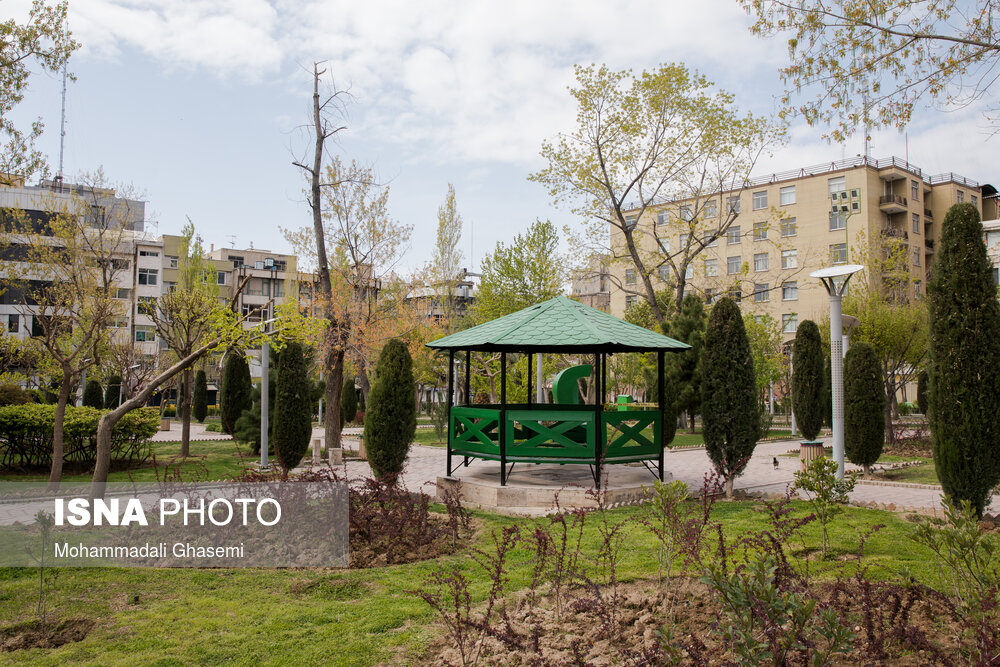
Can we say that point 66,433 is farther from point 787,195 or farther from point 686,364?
point 787,195

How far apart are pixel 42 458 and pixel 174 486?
721 cm

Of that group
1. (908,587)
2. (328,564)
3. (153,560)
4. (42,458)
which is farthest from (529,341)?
(42,458)

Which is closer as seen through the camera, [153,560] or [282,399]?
[153,560]

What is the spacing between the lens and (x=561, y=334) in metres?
9.92

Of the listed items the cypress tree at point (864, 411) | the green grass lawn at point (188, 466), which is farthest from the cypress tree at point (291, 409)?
the cypress tree at point (864, 411)

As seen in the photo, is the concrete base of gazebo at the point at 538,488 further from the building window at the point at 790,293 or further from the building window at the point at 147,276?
the building window at the point at 147,276

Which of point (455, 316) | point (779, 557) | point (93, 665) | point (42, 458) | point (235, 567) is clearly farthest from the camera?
point (455, 316)

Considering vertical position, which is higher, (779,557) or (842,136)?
(842,136)

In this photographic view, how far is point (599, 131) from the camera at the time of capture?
20.8 metres

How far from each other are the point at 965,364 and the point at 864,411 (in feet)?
15.9

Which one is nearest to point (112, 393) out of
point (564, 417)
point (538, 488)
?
point (538, 488)

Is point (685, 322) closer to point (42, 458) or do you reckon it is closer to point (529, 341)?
point (529, 341)

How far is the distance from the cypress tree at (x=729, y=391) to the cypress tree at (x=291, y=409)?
26.5 feet

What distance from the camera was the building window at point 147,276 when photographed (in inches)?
2060
